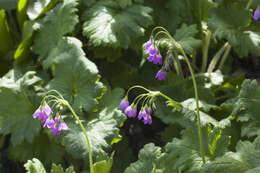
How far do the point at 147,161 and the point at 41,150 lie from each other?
1.06 metres

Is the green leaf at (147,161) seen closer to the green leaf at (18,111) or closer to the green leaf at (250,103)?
the green leaf at (250,103)

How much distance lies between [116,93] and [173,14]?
0.95 m

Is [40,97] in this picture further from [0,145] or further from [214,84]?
[214,84]

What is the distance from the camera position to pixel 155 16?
3572mm

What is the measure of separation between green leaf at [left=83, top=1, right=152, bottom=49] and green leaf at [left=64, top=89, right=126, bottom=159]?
1.42ft

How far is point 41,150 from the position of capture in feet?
10.3

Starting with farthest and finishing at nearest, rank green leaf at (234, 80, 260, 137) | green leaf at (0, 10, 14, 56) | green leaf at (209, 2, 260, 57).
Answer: green leaf at (0, 10, 14, 56)
green leaf at (209, 2, 260, 57)
green leaf at (234, 80, 260, 137)

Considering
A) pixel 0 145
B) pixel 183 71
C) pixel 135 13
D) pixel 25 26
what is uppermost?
pixel 135 13

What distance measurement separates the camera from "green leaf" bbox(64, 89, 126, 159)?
8.54ft

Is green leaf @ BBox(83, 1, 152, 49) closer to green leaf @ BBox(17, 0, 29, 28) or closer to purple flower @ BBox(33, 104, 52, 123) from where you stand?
green leaf @ BBox(17, 0, 29, 28)

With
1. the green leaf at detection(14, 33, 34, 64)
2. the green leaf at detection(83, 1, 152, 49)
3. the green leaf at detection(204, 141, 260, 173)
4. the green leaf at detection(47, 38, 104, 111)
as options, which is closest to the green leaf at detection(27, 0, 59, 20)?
the green leaf at detection(14, 33, 34, 64)

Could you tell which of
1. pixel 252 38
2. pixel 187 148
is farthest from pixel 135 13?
pixel 187 148

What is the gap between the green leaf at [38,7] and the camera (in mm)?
3526

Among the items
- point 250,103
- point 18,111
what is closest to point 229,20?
point 250,103
